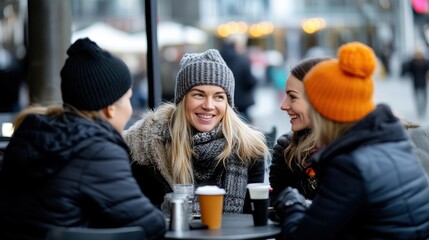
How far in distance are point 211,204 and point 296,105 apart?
96 cm

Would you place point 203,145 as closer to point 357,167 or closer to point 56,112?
point 56,112

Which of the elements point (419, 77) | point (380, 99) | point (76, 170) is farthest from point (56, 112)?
point (380, 99)

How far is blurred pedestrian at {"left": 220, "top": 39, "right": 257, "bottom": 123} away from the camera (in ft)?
41.7

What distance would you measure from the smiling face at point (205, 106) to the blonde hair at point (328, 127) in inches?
45.6

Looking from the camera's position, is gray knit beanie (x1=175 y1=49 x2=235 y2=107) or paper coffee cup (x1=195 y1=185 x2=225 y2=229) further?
gray knit beanie (x1=175 y1=49 x2=235 y2=107)

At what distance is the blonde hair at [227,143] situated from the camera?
15.8 feet

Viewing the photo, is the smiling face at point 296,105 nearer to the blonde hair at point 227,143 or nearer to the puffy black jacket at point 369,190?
the blonde hair at point 227,143

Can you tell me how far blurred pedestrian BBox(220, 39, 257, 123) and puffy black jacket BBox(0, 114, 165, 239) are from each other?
8907 mm

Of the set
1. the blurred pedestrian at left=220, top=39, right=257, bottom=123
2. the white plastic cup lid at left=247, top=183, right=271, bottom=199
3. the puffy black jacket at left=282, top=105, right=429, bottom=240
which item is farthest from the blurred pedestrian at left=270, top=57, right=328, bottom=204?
the blurred pedestrian at left=220, top=39, right=257, bottom=123

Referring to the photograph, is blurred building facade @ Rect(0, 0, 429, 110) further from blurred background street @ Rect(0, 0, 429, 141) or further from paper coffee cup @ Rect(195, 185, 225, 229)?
paper coffee cup @ Rect(195, 185, 225, 229)

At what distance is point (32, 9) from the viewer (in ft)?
26.2

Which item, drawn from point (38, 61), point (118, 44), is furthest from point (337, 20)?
point (38, 61)

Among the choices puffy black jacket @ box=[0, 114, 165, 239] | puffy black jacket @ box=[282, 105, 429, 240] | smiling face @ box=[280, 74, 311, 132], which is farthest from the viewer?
smiling face @ box=[280, 74, 311, 132]

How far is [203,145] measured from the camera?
4871mm
